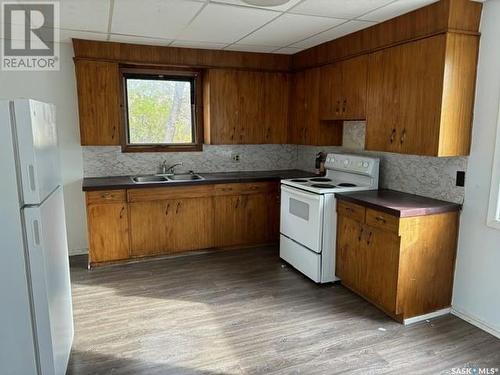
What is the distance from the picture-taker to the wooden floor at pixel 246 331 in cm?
229

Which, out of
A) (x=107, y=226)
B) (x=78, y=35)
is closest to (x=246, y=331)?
(x=107, y=226)

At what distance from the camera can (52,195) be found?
2021 millimetres

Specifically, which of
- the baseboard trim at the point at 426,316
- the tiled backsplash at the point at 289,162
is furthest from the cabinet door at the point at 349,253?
the tiled backsplash at the point at 289,162

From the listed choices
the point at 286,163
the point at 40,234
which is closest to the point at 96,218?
the point at 40,234

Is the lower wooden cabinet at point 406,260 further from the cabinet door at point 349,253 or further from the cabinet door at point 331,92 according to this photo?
the cabinet door at point 331,92

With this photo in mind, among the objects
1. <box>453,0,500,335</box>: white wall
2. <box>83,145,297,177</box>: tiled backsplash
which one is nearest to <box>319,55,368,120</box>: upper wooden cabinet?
<box>453,0,500,335</box>: white wall

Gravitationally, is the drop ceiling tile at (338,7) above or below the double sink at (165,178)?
above

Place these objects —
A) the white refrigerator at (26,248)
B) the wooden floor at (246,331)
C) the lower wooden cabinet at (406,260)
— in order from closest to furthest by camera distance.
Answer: the white refrigerator at (26,248) → the wooden floor at (246,331) → the lower wooden cabinet at (406,260)

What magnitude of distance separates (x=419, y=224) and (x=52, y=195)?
2448 mm

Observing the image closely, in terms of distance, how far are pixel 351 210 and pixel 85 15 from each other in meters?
2.68

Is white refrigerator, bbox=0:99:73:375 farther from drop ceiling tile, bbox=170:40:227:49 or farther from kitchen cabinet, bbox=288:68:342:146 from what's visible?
kitchen cabinet, bbox=288:68:342:146

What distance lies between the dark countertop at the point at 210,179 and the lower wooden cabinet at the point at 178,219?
0.06 m

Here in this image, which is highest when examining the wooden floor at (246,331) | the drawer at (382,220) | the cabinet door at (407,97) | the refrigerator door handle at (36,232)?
the cabinet door at (407,97)

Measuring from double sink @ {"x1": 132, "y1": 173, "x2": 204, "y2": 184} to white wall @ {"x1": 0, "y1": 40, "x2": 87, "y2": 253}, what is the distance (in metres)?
0.67
